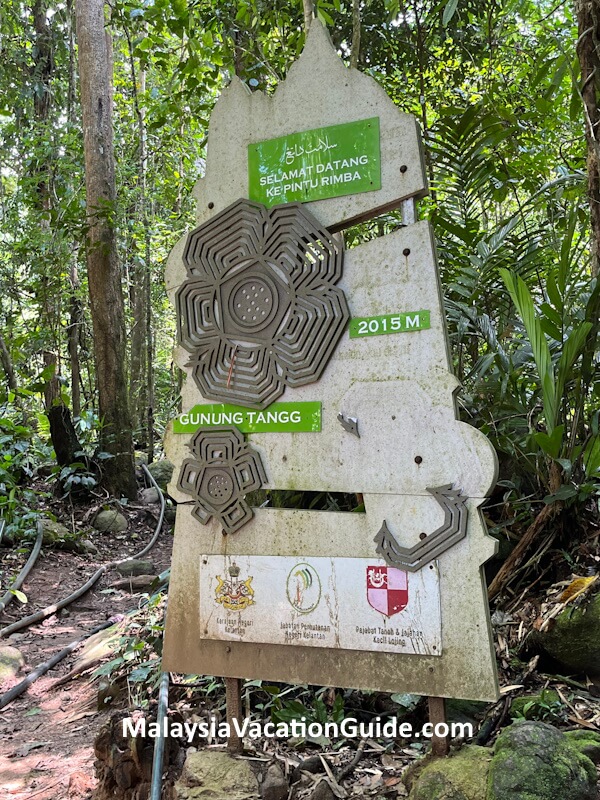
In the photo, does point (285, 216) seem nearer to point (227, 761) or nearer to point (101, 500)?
point (227, 761)

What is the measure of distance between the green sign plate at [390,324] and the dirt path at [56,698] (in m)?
2.28

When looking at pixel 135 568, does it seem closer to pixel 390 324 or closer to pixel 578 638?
pixel 578 638

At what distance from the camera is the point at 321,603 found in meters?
2.54

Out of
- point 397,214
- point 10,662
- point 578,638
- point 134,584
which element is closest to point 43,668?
point 10,662

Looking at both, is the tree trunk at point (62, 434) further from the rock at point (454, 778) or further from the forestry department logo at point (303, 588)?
the rock at point (454, 778)

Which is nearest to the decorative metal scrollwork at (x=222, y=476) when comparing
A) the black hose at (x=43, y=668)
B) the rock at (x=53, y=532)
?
the black hose at (x=43, y=668)

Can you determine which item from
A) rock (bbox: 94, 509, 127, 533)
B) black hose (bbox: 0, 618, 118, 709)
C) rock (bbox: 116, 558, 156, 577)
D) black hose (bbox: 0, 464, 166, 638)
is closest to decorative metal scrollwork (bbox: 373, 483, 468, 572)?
black hose (bbox: 0, 618, 118, 709)

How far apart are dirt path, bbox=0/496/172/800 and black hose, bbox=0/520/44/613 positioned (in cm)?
7

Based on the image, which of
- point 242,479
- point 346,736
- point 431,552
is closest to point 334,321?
point 242,479

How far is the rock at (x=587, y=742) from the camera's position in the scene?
2.32 m

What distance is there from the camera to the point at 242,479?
8.88ft

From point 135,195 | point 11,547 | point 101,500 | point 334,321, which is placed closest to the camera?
point 334,321

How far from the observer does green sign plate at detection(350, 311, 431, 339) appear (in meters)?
2.47

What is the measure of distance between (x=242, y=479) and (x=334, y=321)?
2.40 ft
